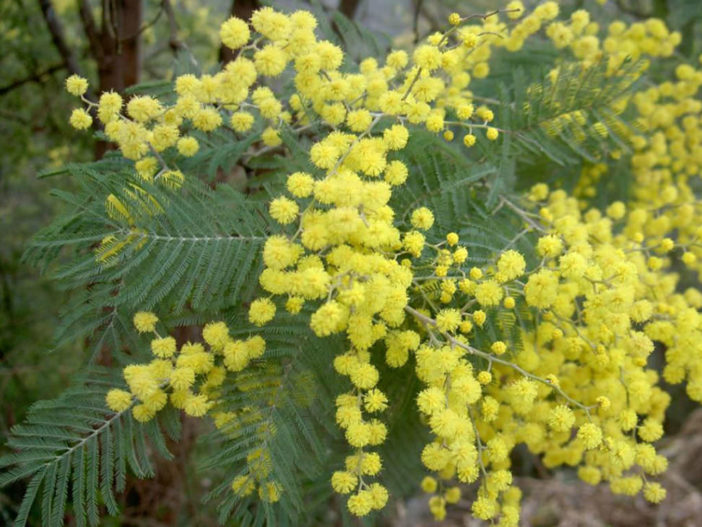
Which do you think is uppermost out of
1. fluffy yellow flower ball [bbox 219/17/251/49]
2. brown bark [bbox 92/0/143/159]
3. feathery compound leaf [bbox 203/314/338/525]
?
brown bark [bbox 92/0/143/159]

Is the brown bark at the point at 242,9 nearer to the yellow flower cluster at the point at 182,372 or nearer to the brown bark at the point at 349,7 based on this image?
the brown bark at the point at 349,7

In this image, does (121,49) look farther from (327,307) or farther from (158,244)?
(327,307)

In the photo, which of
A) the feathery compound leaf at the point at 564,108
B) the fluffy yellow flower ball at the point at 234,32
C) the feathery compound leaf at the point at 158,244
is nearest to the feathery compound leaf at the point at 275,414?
the feathery compound leaf at the point at 158,244

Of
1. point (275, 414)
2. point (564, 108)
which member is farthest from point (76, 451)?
point (564, 108)

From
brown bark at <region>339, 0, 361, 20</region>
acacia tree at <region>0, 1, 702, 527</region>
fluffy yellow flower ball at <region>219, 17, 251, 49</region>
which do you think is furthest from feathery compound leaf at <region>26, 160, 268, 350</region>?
brown bark at <region>339, 0, 361, 20</region>

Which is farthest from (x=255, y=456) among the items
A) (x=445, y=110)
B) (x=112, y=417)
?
(x=445, y=110)

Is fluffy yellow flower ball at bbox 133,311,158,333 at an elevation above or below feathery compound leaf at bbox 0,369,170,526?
above

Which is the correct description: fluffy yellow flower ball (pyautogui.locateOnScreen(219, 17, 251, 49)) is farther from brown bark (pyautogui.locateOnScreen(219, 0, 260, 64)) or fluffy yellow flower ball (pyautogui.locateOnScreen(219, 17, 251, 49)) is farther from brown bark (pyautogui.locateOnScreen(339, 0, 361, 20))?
brown bark (pyautogui.locateOnScreen(339, 0, 361, 20))

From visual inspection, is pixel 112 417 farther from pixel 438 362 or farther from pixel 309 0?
pixel 309 0
